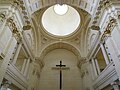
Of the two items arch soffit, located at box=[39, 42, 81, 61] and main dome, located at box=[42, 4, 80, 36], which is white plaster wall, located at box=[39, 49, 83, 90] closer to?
arch soffit, located at box=[39, 42, 81, 61]

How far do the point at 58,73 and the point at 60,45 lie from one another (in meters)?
3.33

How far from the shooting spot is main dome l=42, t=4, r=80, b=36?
15.8 meters

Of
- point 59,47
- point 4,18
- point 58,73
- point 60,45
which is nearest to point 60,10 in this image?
point 60,45

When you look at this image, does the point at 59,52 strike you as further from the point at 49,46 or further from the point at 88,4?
the point at 88,4

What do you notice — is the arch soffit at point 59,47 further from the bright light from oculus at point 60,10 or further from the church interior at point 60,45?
the bright light from oculus at point 60,10

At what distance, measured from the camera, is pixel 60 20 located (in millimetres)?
17141

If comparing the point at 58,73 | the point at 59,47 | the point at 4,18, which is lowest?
the point at 4,18

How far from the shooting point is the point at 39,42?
574 inches

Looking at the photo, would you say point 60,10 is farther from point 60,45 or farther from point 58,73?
point 58,73

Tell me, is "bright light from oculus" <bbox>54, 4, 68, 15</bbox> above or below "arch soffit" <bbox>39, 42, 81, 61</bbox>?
above

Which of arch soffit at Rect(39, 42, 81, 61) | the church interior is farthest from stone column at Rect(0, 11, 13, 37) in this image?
arch soffit at Rect(39, 42, 81, 61)

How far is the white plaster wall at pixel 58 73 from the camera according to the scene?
43.4 feet

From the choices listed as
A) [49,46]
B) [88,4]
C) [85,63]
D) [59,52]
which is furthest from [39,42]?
[88,4]

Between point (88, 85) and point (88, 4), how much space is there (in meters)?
6.88
